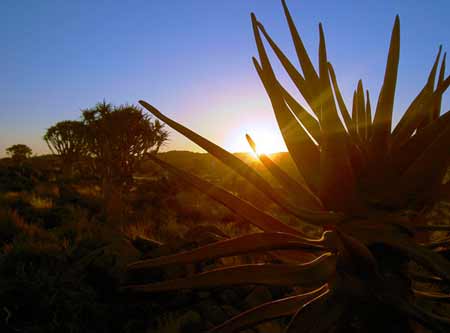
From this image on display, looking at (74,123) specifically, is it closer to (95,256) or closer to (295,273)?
(95,256)

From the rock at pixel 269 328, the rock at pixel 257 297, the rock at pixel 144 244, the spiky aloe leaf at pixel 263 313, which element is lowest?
the rock at pixel 269 328

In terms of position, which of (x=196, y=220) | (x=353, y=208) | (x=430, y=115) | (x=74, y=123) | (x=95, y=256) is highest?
(x=74, y=123)


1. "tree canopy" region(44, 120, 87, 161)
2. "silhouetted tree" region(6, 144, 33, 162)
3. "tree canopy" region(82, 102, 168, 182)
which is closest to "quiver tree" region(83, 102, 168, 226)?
"tree canopy" region(82, 102, 168, 182)

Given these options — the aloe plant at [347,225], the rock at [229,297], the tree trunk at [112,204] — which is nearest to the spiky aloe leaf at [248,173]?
the aloe plant at [347,225]

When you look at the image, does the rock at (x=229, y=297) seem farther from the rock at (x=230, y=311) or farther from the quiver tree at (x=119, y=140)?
the quiver tree at (x=119, y=140)

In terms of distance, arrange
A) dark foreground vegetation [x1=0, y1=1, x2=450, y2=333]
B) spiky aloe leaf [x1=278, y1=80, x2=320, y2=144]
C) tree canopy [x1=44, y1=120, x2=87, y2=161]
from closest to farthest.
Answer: dark foreground vegetation [x1=0, y1=1, x2=450, y2=333] < spiky aloe leaf [x1=278, y1=80, x2=320, y2=144] < tree canopy [x1=44, y1=120, x2=87, y2=161]

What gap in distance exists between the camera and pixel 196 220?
955 cm

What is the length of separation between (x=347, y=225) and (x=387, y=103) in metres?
0.55

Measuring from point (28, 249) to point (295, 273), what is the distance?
2.80 meters

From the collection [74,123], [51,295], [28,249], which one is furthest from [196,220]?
[74,123]

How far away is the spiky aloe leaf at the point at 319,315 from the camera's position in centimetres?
83

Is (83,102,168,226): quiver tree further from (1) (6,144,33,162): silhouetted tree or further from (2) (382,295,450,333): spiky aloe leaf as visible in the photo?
(1) (6,144,33,162): silhouetted tree

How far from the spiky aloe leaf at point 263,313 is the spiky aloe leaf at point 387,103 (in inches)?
21.2

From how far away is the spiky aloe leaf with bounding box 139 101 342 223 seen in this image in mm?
916
